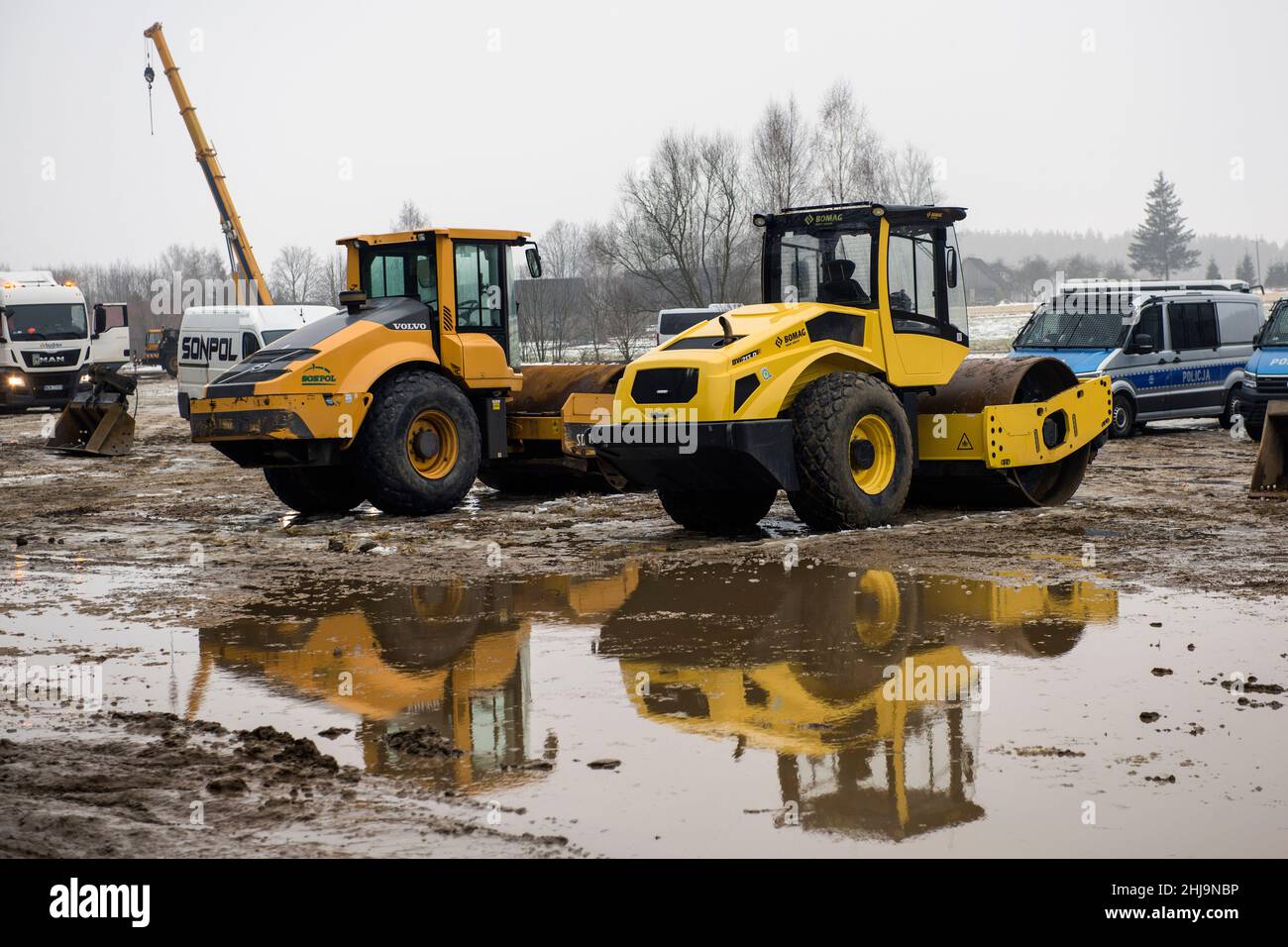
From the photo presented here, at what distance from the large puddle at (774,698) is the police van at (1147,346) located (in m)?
10.7

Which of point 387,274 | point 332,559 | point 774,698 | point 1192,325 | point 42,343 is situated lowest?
point 774,698

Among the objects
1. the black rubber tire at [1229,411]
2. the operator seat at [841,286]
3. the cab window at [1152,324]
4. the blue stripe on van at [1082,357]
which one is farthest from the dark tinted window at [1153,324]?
the operator seat at [841,286]

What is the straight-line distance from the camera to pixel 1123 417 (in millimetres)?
20031

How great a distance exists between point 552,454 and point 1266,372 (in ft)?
31.1

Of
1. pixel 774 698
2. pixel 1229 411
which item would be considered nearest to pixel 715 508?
pixel 774 698

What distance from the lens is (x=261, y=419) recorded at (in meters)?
13.5

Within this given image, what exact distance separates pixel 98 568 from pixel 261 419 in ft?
7.96

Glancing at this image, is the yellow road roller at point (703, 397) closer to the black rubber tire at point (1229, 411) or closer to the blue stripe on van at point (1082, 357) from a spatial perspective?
the blue stripe on van at point (1082, 357)

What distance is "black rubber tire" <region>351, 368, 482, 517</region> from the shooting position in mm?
13977

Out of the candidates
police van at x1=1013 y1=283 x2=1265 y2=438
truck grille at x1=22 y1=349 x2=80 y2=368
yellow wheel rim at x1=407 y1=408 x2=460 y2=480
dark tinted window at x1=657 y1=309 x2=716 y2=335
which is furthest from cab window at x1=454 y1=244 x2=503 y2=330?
truck grille at x1=22 y1=349 x2=80 y2=368

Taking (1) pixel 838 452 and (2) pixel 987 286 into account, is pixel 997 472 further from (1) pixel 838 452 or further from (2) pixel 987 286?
(2) pixel 987 286
